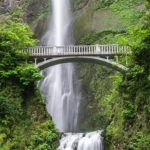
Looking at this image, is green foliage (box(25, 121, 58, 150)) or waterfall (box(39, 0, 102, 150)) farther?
waterfall (box(39, 0, 102, 150))

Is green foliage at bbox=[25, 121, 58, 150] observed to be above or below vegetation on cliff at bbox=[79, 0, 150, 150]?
below

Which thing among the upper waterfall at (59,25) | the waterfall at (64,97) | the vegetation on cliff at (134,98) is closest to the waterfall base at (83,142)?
the waterfall at (64,97)

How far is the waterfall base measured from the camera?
12.8 meters

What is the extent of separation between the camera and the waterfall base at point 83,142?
42.1 ft

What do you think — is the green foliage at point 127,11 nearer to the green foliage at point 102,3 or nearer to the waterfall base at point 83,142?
the green foliage at point 102,3

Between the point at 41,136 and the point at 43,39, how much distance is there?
18373 millimetres

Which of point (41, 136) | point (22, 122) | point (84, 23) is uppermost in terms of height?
point (84, 23)

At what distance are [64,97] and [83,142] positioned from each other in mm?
8430

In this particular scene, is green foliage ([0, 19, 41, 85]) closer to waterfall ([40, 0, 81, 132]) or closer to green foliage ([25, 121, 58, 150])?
green foliage ([25, 121, 58, 150])

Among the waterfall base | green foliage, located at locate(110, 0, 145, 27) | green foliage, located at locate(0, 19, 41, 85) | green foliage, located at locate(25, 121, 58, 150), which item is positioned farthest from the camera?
green foliage, located at locate(110, 0, 145, 27)

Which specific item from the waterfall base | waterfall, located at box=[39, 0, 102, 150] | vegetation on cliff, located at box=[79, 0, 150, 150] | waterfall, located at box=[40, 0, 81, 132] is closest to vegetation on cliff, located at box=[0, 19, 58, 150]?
the waterfall base

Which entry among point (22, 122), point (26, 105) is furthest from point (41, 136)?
point (26, 105)

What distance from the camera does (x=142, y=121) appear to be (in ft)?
31.1

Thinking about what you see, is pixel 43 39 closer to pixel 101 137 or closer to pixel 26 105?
pixel 26 105
